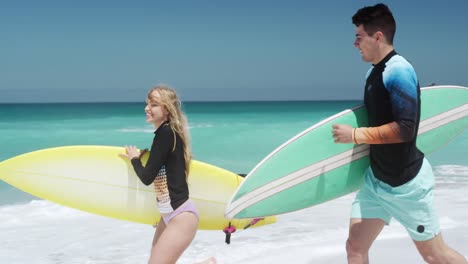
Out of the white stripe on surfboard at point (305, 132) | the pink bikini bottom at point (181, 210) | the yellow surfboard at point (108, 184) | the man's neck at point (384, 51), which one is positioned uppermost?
the man's neck at point (384, 51)

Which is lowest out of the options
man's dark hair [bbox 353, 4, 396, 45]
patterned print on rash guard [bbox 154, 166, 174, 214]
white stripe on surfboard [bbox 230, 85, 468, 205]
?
patterned print on rash guard [bbox 154, 166, 174, 214]

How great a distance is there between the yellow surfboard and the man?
1.03 meters

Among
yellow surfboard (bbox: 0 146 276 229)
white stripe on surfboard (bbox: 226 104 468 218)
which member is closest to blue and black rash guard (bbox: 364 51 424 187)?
white stripe on surfboard (bbox: 226 104 468 218)

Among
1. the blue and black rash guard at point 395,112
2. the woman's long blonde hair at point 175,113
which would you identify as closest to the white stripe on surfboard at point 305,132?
the blue and black rash guard at point 395,112

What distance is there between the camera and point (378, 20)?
2428mm

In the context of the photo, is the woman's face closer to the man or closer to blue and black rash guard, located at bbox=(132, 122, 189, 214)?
blue and black rash guard, located at bbox=(132, 122, 189, 214)

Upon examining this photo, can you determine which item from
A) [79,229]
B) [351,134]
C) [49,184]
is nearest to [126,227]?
[79,229]

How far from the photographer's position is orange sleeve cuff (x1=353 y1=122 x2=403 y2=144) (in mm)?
2322

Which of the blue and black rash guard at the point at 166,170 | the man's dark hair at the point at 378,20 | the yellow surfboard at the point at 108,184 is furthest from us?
the yellow surfboard at the point at 108,184

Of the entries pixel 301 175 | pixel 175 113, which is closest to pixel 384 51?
pixel 301 175

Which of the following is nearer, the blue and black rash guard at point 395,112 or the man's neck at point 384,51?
the blue and black rash guard at point 395,112

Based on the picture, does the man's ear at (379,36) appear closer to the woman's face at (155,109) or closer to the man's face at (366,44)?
the man's face at (366,44)

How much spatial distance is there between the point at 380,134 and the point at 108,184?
1.74 meters

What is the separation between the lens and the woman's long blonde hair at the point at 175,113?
8.70 feet
